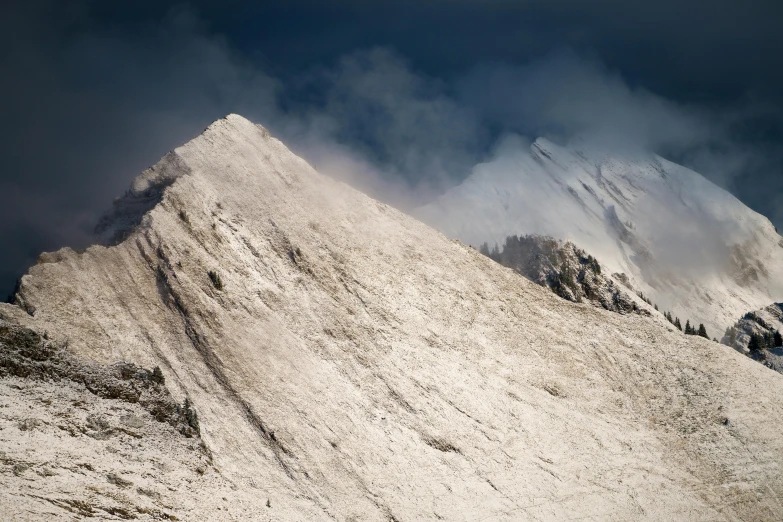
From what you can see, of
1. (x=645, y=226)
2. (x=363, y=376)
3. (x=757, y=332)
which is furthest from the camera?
(x=645, y=226)

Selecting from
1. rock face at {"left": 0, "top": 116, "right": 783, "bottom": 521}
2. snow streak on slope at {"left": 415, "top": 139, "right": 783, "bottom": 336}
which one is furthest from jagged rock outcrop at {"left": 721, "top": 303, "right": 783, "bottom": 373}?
rock face at {"left": 0, "top": 116, "right": 783, "bottom": 521}

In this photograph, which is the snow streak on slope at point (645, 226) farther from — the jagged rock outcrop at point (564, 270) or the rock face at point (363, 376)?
the rock face at point (363, 376)

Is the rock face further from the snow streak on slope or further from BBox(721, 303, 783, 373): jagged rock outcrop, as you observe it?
the snow streak on slope

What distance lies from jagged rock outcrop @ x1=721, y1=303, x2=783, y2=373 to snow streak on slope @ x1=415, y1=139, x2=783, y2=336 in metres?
6.61

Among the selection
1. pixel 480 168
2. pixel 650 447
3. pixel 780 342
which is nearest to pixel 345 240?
pixel 650 447

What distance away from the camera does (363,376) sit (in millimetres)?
71125

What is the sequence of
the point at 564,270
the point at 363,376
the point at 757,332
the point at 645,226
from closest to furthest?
the point at 363,376 < the point at 564,270 < the point at 757,332 < the point at 645,226

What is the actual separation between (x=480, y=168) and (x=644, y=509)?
462 feet

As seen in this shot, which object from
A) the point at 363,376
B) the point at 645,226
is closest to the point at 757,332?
the point at 645,226

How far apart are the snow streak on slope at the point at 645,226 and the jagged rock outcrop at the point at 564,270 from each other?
7.09 metres

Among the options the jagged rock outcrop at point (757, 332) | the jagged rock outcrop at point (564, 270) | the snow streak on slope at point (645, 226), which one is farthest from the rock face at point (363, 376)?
the snow streak on slope at point (645, 226)

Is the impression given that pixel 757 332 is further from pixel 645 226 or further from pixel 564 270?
pixel 645 226

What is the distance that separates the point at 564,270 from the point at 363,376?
7218 cm

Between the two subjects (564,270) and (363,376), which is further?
(564,270)
